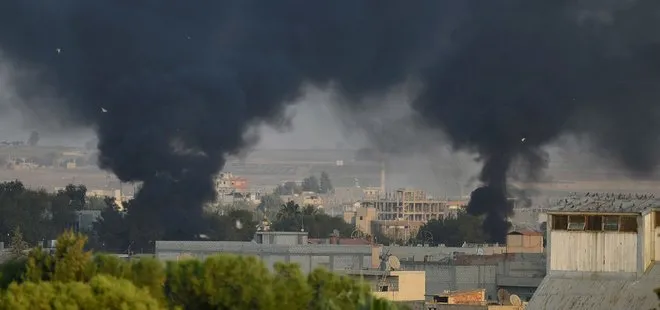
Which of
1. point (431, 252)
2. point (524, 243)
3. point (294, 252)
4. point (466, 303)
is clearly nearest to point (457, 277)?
point (294, 252)

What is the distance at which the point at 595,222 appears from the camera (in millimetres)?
38156

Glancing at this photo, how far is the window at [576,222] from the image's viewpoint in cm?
3831

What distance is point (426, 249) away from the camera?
83562 mm

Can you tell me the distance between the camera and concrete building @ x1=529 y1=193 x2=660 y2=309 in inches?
1481

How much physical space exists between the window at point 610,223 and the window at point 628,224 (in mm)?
85

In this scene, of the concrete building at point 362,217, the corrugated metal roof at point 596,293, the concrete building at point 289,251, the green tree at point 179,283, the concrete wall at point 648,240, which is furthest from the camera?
the concrete building at point 362,217

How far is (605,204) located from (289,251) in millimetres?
30795

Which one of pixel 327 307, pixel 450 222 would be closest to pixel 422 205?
pixel 450 222

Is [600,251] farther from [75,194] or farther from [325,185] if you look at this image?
[325,185]

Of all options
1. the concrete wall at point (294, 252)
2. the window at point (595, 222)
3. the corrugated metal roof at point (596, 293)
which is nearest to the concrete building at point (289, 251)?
the concrete wall at point (294, 252)

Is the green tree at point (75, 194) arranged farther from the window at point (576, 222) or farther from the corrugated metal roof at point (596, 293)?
the corrugated metal roof at point (596, 293)

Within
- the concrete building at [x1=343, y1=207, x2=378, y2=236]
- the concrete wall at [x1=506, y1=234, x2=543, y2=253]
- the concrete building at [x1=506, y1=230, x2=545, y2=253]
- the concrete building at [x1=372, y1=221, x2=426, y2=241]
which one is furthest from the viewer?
the concrete building at [x1=343, y1=207, x2=378, y2=236]

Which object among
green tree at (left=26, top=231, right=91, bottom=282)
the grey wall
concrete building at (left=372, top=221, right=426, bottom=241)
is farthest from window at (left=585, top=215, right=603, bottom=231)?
concrete building at (left=372, top=221, right=426, bottom=241)

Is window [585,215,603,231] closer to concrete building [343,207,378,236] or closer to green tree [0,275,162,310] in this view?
green tree [0,275,162,310]
